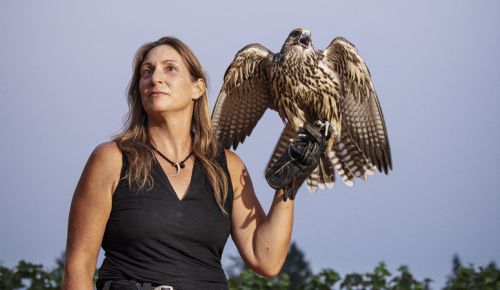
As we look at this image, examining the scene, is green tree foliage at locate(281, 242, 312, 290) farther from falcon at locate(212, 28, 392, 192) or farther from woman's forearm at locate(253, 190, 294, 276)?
woman's forearm at locate(253, 190, 294, 276)

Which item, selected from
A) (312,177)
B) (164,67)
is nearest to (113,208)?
(164,67)

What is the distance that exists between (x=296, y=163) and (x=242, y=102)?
146 centimetres

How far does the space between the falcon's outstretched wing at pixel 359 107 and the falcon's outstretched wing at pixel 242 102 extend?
0.39 m

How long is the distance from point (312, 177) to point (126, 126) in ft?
6.38

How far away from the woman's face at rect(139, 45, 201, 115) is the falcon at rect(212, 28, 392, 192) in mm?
1373

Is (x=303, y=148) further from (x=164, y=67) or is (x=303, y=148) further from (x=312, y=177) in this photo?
(x=312, y=177)

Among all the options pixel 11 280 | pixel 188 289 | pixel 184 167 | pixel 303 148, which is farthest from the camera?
pixel 11 280

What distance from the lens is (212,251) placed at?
2.50 m

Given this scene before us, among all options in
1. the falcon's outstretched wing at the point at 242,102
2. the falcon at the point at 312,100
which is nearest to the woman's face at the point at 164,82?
the falcon at the point at 312,100

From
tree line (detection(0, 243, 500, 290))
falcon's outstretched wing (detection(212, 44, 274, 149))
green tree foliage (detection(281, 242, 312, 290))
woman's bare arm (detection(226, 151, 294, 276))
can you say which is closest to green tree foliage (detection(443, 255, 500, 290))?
tree line (detection(0, 243, 500, 290))

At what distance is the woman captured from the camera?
2406 mm

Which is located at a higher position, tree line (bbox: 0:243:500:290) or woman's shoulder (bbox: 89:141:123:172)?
tree line (bbox: 0:243:500:290)

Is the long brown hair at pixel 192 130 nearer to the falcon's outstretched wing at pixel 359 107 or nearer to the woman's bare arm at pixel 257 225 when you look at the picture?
the woman's bare arm at pixel 257 225

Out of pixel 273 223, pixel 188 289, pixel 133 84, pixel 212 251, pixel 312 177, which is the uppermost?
pixel 312 177
